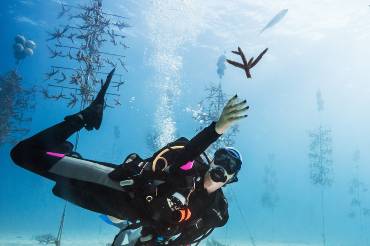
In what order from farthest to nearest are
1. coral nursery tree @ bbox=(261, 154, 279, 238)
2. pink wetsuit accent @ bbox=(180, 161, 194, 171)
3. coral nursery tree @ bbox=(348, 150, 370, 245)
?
coral nursery tree @ bbox=(261, 154, 279, 238) → coral nursery tree @ bbox=(348, 150, 370, 245) → pink wetsuit accent @ bbox=(180, 161, 194, 171)

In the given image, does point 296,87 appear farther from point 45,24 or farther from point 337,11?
point 45,24

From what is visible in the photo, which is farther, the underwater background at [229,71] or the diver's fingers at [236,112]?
the underwater background at [229,71]

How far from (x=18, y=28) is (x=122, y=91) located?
44.5 metres

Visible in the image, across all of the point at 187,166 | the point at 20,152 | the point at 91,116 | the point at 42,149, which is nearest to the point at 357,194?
the point at 91,116

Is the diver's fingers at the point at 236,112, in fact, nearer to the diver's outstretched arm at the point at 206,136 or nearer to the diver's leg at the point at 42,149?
the diver's outstretched arm at the point at 206,136

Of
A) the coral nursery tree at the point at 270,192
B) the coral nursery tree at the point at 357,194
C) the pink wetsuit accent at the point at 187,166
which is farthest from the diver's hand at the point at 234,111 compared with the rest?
the coral nursery tree at the point at 270,192

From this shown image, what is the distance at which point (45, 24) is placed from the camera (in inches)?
1827

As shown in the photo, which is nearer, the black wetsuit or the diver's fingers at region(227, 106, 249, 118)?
the diver's fingers at region(227, 106, 249, 118)

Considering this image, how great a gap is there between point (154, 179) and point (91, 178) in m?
0.90

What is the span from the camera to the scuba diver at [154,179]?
13.7 ft

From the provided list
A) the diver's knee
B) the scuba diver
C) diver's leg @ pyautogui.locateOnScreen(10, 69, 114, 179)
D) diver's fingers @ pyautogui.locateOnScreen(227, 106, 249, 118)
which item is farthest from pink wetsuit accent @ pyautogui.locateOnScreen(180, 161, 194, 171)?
the diver's knee

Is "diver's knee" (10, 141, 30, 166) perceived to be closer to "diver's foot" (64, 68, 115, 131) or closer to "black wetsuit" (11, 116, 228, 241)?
"black wetsuit" (11, 116, 228, 241)

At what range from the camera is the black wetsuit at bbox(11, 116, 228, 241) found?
4324 mm

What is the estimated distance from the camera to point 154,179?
431cm
